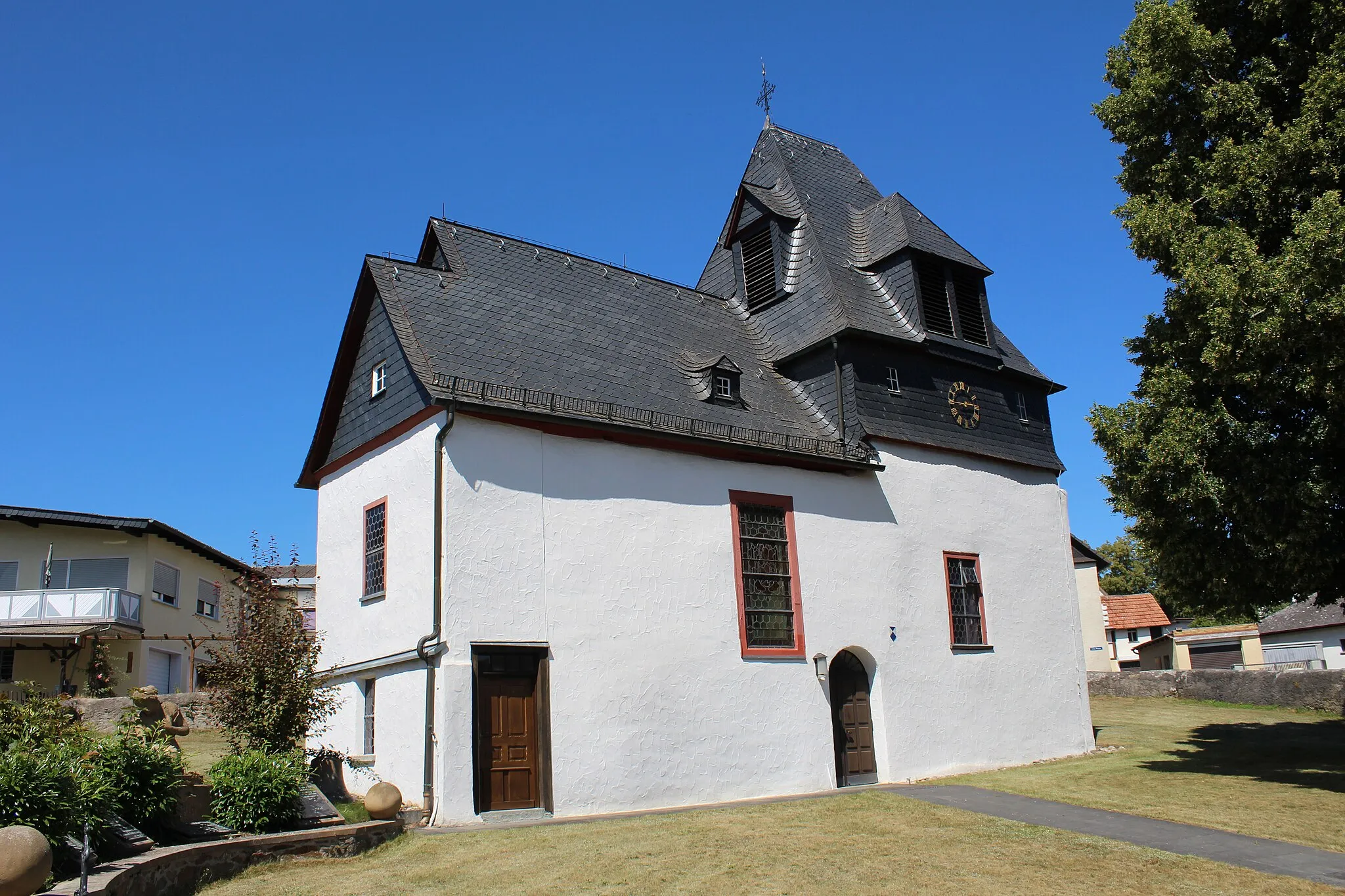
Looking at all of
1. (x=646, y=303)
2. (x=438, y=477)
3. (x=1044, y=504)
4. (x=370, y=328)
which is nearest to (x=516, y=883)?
(x=438, y=477)

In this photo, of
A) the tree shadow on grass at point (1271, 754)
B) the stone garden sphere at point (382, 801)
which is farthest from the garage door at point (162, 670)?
the tree shadow on grass at point (1271, 754)

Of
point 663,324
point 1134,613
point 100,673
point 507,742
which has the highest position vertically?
point 663,324

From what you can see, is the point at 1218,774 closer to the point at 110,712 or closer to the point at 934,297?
the point at 934,297

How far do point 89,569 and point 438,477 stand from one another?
71.5 feet

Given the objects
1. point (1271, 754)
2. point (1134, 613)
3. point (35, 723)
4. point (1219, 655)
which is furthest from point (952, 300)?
point (1134, 613)

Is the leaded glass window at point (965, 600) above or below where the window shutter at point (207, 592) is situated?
below

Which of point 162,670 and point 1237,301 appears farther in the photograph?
point 162,670

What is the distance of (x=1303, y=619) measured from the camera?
1551 inches

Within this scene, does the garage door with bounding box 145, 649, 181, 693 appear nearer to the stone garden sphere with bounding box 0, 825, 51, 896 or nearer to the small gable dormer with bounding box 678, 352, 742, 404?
the small gable dormer with bounding box 678, 352, 742, 404

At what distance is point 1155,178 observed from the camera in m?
16.2

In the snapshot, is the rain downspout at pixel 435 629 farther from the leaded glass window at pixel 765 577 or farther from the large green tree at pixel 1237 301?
the large green tree at pixel 1237 301

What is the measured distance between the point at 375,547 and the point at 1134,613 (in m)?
41.7

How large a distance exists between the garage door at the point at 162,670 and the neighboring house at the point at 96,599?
0.03 m

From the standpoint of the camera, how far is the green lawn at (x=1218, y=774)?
1321cm
